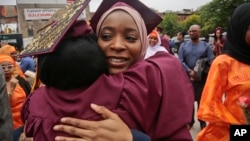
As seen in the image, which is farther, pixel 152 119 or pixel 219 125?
pixel 219 125

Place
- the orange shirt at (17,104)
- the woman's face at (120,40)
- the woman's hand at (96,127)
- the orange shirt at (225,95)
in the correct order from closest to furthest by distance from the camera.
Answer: the woman's hand at (96,127) → the woman's face at (120,40) → the orange shirt at (225,95) → the orange shirt at (17,104)

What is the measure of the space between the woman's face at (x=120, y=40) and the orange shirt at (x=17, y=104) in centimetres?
243

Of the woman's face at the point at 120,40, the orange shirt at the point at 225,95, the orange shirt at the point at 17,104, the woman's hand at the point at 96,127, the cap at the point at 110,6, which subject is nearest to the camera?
the woman's hand at the point at 96,127

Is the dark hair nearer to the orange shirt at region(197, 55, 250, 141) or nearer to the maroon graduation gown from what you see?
the maroon graduation gown

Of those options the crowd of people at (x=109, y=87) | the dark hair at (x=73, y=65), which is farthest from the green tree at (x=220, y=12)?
the dark hair at (x=73, y=65)

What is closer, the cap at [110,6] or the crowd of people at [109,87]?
the crowd of people at [109,87]

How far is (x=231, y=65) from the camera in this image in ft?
8.66

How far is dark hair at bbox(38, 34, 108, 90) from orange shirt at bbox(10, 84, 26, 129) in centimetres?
243

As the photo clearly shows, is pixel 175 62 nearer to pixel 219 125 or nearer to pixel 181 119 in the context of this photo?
pixel 181 119

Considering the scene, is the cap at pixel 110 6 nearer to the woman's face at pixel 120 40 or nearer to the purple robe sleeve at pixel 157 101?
the woman's face at pixel 120 40

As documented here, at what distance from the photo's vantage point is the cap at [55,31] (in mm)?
1183

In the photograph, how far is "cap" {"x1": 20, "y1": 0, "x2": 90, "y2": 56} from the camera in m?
1.18

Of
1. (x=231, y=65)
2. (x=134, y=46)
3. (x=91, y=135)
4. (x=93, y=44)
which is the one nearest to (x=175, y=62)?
(x=134, y=46)

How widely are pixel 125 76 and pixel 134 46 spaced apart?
14 centimetres
